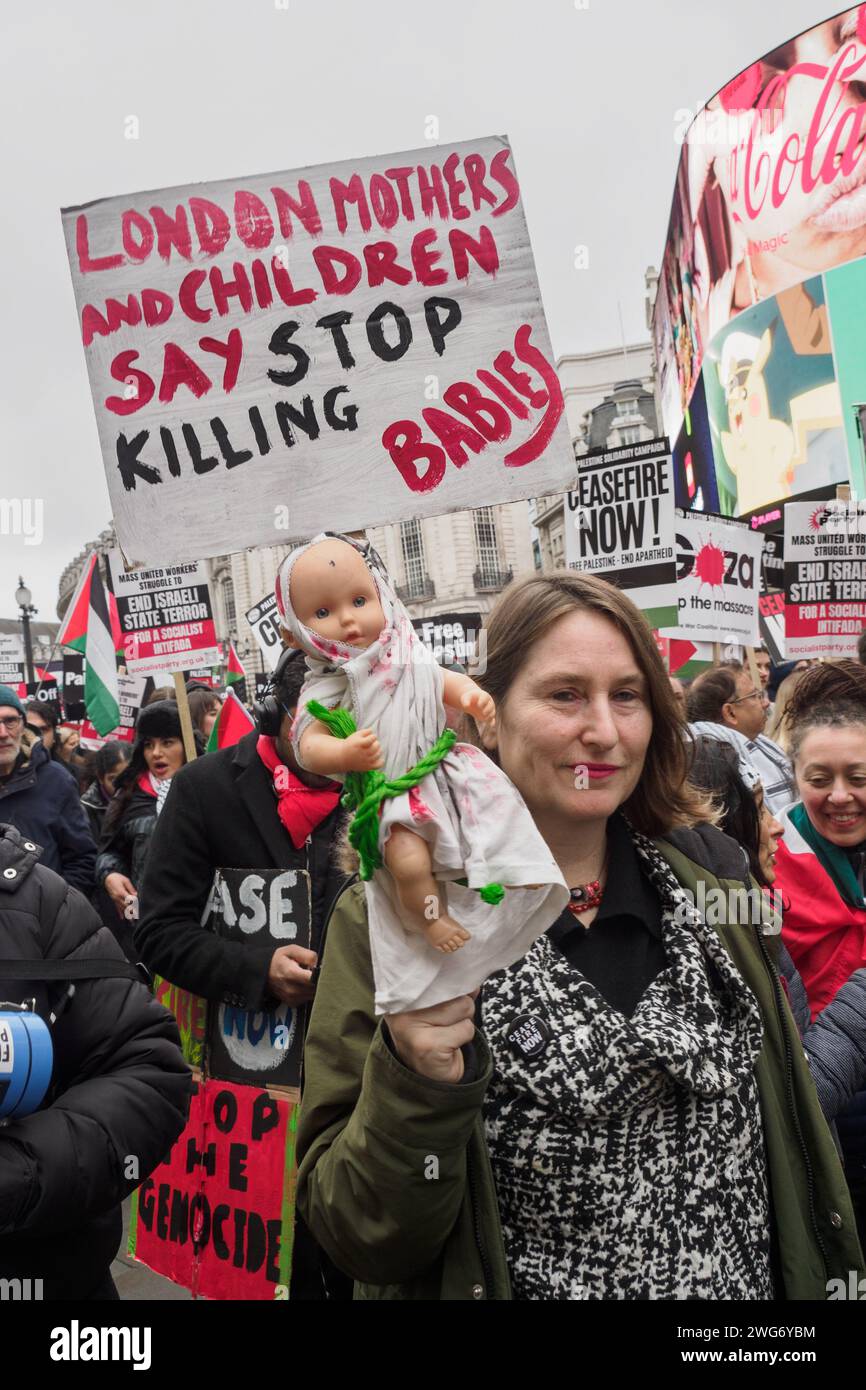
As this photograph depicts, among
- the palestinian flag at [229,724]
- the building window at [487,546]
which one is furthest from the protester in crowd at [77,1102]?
the building window at [487,546]

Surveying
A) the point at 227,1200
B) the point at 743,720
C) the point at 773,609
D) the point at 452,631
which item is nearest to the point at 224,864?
the point at 227,1200

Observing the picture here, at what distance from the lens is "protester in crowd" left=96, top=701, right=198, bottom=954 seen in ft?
18.8

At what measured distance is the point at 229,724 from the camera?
18.1 feet

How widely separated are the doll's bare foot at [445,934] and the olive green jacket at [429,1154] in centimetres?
20

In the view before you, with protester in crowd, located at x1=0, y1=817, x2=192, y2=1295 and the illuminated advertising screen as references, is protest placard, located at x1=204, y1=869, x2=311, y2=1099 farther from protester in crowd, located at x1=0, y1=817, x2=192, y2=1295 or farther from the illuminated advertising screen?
the illuminated advertising screen

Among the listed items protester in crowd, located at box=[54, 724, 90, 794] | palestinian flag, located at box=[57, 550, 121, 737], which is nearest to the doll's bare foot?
palestinian flag, located at box=[57, 550, 121, 737]

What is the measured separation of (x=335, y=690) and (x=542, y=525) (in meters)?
68.0

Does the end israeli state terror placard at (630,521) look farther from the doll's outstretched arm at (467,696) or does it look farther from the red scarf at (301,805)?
the doll's outstretched arm at (467,696)

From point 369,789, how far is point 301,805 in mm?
1850

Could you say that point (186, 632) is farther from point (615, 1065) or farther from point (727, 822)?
point (615, 1065)

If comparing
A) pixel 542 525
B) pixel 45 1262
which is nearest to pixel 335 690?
pixel 45 1262

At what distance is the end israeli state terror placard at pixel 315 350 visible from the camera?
110 inches
